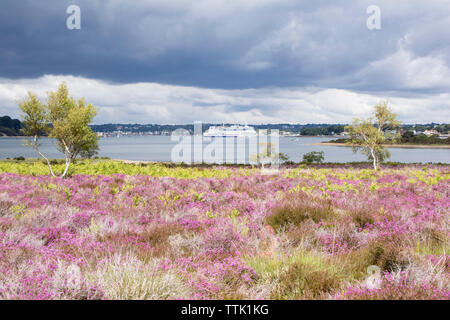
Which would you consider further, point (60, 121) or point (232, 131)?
point (232, 131)

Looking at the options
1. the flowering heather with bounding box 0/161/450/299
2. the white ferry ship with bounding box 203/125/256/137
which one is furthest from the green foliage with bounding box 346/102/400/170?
the white ferry ship with bounding box 203/125/256/137

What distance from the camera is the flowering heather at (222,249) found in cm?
324

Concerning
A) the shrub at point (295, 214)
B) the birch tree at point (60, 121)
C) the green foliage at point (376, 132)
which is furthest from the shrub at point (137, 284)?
the green foliage at point (376, 132)

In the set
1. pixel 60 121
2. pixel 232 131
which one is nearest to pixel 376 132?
pixel 60 121

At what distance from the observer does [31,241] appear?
504 cm

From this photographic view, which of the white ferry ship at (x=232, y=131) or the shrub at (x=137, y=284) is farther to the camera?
the white ferry ship at (x=232, y=131)

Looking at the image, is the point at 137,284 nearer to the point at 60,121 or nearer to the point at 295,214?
the point at 295,214

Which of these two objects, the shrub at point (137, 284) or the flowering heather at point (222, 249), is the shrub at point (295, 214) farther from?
the shrub at point (137, 284)

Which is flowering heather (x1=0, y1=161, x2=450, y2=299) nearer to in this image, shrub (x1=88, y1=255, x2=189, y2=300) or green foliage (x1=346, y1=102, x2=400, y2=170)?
shrub (x1=88, y1=255, x2=189, y2=300)

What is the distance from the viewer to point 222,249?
15.9 feet

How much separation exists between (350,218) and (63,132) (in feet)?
57.3

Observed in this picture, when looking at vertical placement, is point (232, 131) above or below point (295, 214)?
above
